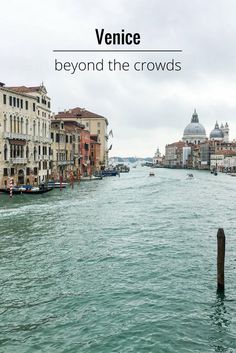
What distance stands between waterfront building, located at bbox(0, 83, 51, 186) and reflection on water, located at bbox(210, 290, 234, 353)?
30.0 m

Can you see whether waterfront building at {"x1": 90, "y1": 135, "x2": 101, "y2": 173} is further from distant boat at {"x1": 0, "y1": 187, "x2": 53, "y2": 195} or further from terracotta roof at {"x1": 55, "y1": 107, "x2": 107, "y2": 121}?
distant boat at {"x1": 0, "y1": 187, "x2": 53, "y2": 195}

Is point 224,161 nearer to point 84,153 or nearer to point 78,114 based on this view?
point 78,114

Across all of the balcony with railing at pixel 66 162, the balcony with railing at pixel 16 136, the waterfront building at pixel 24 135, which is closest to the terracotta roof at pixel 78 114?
the balcony with railing at pixel 66 162

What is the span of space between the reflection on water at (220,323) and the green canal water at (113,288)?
23 millimetres

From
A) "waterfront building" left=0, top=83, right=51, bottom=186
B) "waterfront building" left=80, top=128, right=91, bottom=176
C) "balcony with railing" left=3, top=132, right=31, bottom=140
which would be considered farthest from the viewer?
"waterfront building" left=80, top=128, right=91, bottom=176

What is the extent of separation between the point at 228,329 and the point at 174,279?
319 cm

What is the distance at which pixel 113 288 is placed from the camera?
1133cm

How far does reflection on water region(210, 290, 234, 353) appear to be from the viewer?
834 centimetres

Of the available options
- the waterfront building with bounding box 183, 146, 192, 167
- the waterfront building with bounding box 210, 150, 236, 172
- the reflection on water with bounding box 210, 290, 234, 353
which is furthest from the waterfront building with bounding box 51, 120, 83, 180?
the waterfront building with bounding box 183, 146, 192, 167

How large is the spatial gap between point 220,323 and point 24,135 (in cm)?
3479

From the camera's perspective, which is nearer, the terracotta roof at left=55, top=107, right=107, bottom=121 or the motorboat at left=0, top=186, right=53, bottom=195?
the motorboat at left=0, top=186, right=53, bottom=195

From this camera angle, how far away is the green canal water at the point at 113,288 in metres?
8.57

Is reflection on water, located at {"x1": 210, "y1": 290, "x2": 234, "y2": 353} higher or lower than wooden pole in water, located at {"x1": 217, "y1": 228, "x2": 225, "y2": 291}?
lower

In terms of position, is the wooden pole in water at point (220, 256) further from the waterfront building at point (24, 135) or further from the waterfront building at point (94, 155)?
the waterfront building at point (94, 155)
